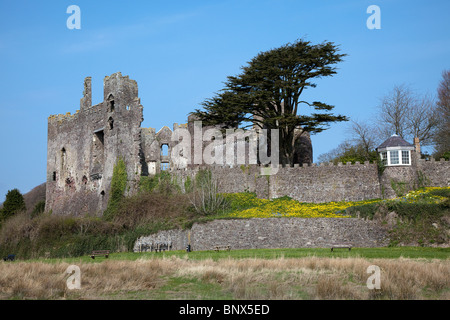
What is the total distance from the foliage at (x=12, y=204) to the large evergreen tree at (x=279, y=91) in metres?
23.8

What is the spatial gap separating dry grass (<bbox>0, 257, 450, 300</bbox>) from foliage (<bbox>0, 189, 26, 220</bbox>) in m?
34.6

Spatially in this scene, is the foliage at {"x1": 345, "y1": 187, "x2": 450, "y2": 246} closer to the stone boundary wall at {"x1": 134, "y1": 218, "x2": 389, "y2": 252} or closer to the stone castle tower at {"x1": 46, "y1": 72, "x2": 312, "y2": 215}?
the stone boundary wall at {"x1": 134, "y1": 218, "x2": 389, "y2": 252}

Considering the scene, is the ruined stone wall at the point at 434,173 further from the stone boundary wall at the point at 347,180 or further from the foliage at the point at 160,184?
the foliage at the point at 160,184

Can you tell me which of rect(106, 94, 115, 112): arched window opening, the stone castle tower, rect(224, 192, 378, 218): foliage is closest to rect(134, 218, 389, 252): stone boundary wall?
rect(224, 192, 378, 218): foliage

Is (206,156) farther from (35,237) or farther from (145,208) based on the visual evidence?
(35,237)

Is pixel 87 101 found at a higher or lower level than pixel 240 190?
higher

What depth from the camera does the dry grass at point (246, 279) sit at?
50.2 feet

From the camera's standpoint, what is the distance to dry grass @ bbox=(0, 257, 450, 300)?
1529 cm

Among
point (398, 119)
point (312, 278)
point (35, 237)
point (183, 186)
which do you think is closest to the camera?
point (312, 278)

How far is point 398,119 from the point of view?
151ft

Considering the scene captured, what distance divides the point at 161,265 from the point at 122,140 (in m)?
24.6
